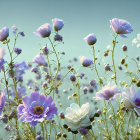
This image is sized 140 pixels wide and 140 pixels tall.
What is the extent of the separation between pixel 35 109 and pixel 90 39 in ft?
1.51

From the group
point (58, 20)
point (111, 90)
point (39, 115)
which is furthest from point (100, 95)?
point (58, 20)

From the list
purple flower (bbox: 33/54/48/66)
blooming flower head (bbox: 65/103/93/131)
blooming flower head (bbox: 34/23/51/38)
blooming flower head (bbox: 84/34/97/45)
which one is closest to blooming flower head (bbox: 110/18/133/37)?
blooming flower head (bbox: 84/34/97/45)

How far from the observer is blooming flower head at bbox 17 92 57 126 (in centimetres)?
53

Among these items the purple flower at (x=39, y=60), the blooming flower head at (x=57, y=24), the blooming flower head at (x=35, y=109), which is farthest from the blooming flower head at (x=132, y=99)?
the purple flower at (x=39, y=60)

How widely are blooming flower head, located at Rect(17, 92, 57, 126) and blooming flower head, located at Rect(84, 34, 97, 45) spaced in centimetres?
43

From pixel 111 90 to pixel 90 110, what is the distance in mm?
70

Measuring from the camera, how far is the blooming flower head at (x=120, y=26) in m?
0.75

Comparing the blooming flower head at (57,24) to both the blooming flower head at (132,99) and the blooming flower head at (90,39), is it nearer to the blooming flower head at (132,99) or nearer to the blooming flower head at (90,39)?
the blooming flower head at (90,39)

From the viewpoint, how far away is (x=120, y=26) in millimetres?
760

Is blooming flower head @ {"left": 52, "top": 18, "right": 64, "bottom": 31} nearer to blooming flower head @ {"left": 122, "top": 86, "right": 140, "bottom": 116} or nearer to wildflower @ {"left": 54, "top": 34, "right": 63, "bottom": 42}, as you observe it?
wildflower @ {"left": 54, "top": 34, "right": 63, "bottom": 42}

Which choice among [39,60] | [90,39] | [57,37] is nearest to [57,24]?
[57,37]

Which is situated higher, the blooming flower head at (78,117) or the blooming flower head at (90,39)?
the blooming flower head at (90,39)

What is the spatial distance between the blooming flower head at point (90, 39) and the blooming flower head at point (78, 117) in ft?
1.54

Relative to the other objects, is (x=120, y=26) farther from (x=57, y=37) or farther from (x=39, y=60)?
(x=39, y=60)
